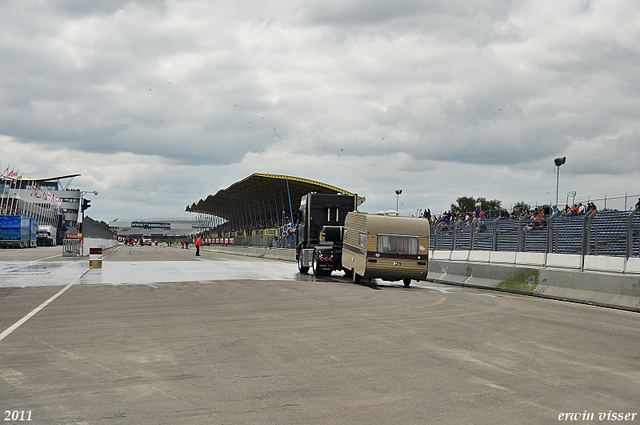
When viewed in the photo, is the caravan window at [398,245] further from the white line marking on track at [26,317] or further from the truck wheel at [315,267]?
the white line marking on track at [26,317]

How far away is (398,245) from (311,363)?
14.6 meters

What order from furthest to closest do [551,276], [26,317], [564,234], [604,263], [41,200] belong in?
1. [41,200]
2. [564,234]
3. [551,276]
4. [604,263]
5. [26,317]

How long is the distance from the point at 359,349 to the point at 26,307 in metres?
8.54

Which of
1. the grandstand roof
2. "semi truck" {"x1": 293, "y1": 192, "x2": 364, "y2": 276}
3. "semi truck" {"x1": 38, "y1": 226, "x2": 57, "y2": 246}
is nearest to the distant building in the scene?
"semi truck" {"x1": 38, "y1": 226, "x2": 57, "y2": 246}

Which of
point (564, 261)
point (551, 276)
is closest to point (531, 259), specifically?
point (564, 261)

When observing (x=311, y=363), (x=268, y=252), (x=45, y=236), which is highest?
(x=311, y=363)

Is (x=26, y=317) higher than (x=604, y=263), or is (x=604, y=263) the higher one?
(x=604, y=263)

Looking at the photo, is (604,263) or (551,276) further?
(551,276)

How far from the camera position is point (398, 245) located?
22.1 meters

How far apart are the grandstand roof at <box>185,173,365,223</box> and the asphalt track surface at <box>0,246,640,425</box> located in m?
42.9

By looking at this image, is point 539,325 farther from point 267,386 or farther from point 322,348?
point 267,386

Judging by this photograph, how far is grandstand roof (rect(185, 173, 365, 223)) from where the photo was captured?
74.5m

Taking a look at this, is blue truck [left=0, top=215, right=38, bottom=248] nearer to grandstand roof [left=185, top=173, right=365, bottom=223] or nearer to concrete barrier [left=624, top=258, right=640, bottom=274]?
grandstand roof [left=185, top=173, right=365, bottom=223]

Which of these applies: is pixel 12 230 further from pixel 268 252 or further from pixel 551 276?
pixel 551 276
